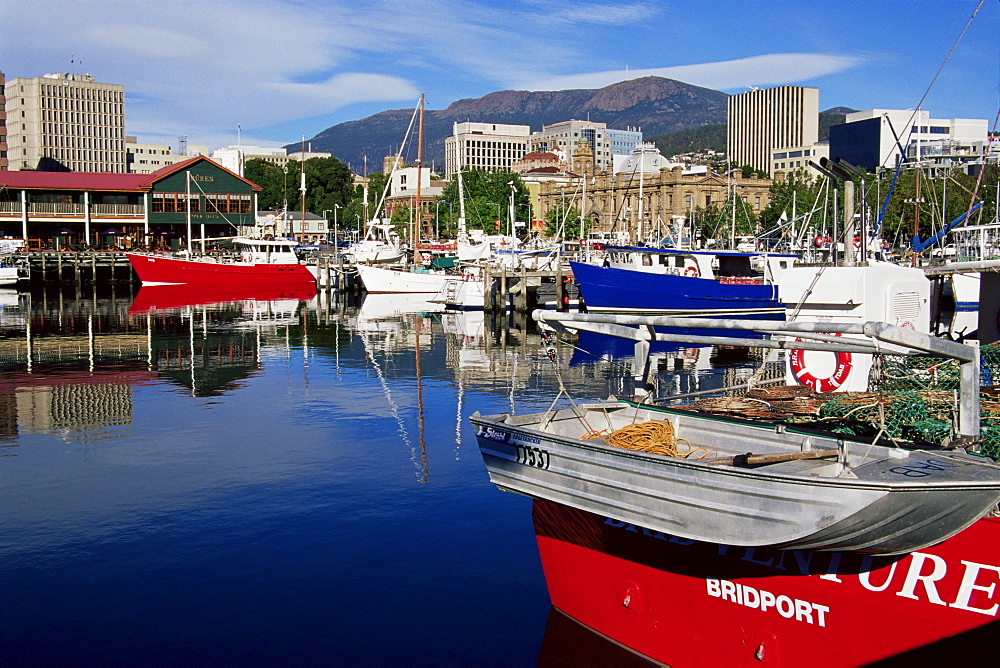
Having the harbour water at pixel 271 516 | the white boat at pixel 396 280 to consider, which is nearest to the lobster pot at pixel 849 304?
the harbour water at pixel 271 516

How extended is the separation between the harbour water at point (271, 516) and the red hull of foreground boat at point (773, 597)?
0.78 metres

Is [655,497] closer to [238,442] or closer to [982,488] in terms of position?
[982,488]

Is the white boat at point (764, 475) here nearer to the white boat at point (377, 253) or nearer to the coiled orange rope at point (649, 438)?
the coiled orange rope at point (649, 438)

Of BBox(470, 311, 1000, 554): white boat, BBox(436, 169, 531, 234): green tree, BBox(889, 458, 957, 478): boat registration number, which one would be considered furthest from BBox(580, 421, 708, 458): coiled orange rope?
BBox(436, 169, 531, 234): green tree

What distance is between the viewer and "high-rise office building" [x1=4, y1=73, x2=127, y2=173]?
607 feet

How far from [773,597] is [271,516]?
8645 millimetres

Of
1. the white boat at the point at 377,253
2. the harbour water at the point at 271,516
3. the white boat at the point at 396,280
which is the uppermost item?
the white boat at the point at 377,253

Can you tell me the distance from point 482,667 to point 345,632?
1766 millimetres

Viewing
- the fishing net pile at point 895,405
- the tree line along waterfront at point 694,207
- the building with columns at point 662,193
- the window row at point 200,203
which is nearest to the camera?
the fishing net pile at point 895,405

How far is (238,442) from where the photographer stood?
2047cm

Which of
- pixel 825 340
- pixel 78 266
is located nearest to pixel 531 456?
pixel 825 340

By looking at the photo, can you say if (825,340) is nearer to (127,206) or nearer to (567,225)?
(127,206)

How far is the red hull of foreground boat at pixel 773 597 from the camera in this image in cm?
841

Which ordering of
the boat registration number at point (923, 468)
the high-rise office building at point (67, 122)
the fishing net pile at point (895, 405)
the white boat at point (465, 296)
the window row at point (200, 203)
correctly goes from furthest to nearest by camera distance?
the high-rise office building at point (67, 122)
the window row at point (200, 203)
the white boat at point (465, 296)
the fishing net pile at point (895, 405)
the boat registration number at point (923, 468)
